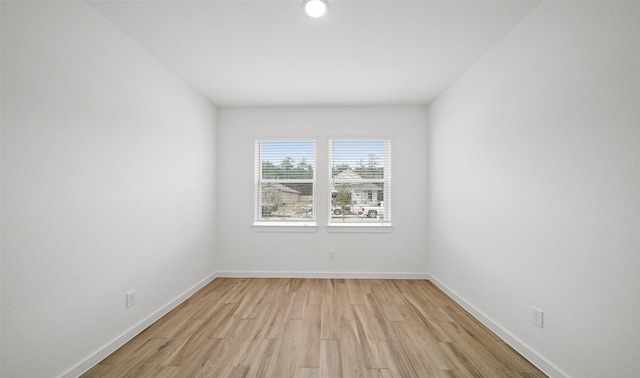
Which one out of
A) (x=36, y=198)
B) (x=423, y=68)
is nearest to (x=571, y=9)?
(x=423, y=68)

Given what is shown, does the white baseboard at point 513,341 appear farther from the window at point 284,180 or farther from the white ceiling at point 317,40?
the white ceiling at point 317,40

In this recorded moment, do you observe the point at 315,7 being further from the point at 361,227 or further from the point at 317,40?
the point at 361,227

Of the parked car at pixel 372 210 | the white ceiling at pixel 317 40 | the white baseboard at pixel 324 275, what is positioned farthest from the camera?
the parked car at pixel 372 210

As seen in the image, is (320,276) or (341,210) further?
(341,210)

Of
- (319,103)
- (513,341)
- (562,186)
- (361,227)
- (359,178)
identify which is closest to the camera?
(562,186)

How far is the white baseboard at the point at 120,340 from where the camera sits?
5.91ft

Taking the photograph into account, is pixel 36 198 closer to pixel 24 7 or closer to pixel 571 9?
pixel 24 7

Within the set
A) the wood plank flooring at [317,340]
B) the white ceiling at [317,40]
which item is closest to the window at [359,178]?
the white ceiling at [317,40]

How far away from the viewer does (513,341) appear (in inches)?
84.0

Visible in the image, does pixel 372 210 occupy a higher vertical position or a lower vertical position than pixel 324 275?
higher

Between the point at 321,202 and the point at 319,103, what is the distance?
58.6 inches

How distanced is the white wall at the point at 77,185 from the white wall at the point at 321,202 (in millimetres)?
1205

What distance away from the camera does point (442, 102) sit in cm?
344

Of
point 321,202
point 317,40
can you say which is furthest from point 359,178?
point 317,40
